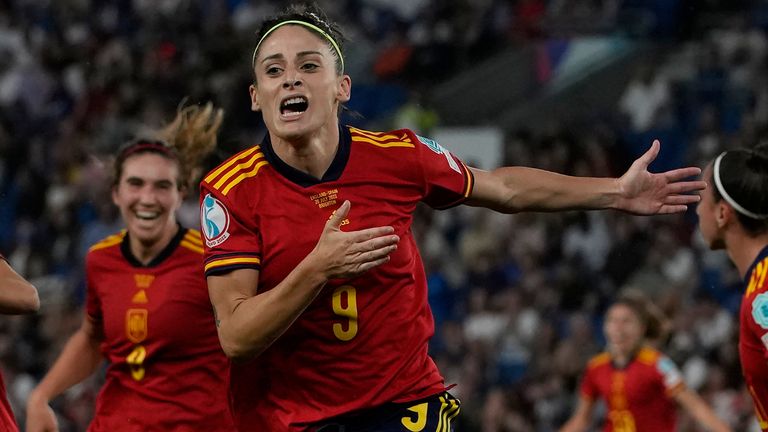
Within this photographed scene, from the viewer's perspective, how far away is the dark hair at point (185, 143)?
5.64 meters

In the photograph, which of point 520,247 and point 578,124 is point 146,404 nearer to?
point 520,247

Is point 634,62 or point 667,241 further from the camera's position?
point 634,62

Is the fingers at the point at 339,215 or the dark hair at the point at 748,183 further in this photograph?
the dark hair at the point at 748,183

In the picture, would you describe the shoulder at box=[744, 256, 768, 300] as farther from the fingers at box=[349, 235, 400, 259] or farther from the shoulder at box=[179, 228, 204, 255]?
the shoulder at box=[179, 228, 204, 255]

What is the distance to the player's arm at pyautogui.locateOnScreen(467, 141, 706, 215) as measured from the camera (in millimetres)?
4500

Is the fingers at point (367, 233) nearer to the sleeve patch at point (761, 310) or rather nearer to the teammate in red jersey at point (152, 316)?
the sleeve patch at point (761, 310)

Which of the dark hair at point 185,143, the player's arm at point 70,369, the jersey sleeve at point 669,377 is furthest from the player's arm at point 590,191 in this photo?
the jersey sleeve at point 669,377

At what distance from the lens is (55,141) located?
→ 1639cm

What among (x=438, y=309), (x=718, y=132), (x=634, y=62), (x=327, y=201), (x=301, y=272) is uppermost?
(x=634, y=62)

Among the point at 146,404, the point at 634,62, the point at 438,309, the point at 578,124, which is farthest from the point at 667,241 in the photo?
the point at 146,404

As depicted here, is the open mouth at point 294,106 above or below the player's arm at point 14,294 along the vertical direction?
above

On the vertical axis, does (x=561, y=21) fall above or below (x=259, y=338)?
above

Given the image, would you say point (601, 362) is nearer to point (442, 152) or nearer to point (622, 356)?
point (622, 356)

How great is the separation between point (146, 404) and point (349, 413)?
48.1 inches
